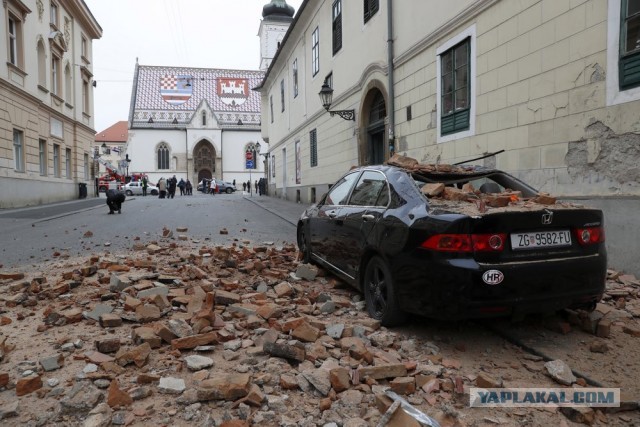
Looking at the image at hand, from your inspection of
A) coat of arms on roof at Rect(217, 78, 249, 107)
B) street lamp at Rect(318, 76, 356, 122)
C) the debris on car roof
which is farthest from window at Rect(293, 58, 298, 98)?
coat of arms on roof at Rect(217, 78, 249, 107)

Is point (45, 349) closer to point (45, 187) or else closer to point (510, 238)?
point (510, 238)

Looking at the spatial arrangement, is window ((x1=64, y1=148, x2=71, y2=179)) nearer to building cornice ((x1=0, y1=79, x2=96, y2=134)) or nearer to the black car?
building cornice ((x1=0, y1=79, x2=96, y2=134))

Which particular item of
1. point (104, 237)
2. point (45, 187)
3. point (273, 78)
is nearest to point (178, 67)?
point (273, 78)

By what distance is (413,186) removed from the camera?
4250 mm

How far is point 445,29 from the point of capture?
9.81 metres

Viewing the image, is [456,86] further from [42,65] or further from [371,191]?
[42,65]

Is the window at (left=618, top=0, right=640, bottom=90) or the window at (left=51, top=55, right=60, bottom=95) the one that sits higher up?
the window at (left=51, top=55, right=60, bottom=95)

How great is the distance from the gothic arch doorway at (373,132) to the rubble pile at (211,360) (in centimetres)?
974

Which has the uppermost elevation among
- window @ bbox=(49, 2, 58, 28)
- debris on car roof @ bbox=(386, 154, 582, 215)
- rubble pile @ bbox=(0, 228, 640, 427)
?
window @ bbox=(49, 2, 58, 28)

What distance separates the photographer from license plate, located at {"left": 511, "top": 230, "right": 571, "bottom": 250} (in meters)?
3.59

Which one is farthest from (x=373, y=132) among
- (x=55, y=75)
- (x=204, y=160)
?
(x=204, y=160)

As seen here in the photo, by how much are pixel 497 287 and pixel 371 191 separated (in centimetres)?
179

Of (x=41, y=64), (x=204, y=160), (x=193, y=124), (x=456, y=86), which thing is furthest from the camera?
(x=204, y=160)

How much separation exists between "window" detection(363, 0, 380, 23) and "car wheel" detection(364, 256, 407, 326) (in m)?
10.9
